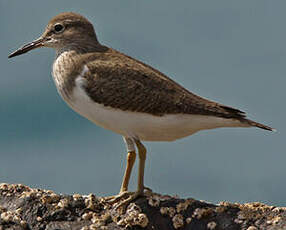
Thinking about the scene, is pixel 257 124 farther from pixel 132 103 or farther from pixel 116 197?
pixel 116 197

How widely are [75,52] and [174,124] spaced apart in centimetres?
203

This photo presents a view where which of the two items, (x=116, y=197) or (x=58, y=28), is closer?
(x=116, y=197)

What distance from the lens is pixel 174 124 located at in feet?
25.0

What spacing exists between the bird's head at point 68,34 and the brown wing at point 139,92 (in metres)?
0.59

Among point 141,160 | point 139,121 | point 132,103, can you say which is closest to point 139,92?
point 132,103

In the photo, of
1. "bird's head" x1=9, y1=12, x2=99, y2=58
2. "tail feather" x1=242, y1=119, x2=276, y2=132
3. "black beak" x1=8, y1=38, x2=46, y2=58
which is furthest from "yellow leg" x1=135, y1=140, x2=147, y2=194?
"black beak" x1=8, y1=38, x2=46, y2=58

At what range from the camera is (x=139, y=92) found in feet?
25.1

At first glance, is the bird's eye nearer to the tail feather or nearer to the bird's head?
the bird's head

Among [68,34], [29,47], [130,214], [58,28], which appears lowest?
[130,214]

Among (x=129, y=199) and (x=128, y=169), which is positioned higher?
(x=128, y=169)

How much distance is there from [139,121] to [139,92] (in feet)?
1.48

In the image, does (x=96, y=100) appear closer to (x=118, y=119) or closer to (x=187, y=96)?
(x=118, y=119)

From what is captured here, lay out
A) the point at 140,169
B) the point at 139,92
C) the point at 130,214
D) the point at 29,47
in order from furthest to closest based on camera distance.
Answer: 1. the point at 29,47
2. the point at 140,169
3. the point at 139,92
4. the point at 130,214

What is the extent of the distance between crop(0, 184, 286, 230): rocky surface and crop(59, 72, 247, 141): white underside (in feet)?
3.27
